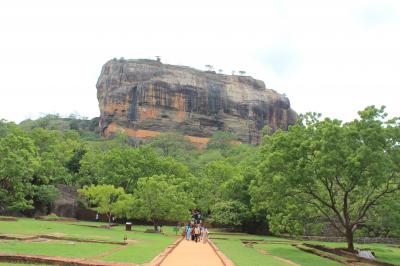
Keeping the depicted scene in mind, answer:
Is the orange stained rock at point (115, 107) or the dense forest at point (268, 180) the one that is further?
the orange stained rock at point (115, 107)

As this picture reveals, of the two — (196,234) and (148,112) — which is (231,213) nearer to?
(196,234)

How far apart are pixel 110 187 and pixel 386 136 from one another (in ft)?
88.7

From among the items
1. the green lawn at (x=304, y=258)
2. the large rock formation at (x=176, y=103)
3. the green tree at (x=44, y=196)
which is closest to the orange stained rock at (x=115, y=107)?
the large rock formation at (x=176, y=103)

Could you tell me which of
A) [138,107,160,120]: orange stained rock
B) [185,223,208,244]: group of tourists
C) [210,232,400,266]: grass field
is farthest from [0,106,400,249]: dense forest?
[138,107,160,120]: orange stained rock

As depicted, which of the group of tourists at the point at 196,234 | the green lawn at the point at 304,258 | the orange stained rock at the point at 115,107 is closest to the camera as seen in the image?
the green lawn at the point at 304,258

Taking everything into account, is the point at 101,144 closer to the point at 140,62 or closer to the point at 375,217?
the point at 140,62

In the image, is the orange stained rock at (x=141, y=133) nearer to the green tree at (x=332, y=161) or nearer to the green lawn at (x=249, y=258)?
the green tree at (x=332, y=161)

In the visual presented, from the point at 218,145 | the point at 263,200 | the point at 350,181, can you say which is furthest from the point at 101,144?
the point at 350,181

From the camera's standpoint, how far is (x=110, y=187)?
137ft

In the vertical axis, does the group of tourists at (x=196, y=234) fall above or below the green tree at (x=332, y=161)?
below

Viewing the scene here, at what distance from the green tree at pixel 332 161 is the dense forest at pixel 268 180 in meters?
0.05

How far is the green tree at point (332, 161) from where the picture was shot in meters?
22.3

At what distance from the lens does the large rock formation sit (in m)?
117

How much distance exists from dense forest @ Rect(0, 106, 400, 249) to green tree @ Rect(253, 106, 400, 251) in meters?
0.05
